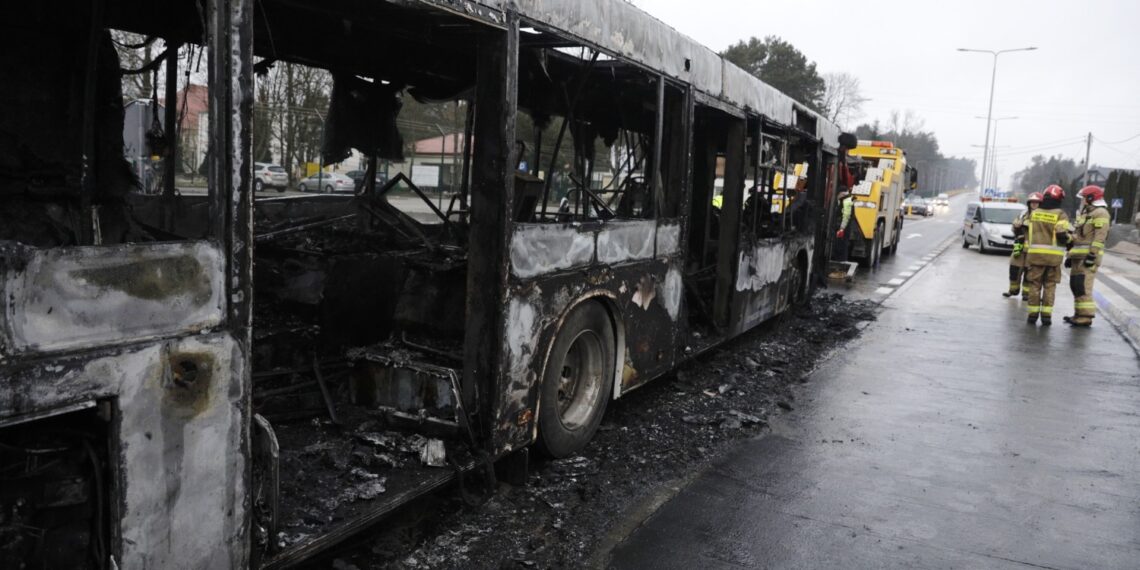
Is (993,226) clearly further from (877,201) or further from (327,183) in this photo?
(327,183)

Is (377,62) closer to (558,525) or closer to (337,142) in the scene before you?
(337,142)

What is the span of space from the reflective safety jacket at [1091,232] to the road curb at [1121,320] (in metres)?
1.14

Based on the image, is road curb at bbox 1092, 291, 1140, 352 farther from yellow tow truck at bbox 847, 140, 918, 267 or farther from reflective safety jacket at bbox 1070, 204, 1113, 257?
yellow tow truck at bbox 847, 140, 918, 267

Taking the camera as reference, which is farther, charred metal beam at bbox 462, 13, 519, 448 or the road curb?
the road curb

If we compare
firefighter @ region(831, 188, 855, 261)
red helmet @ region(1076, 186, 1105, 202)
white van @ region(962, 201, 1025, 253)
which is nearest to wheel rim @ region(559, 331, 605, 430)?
red helmet @ region(1076, 186, 1105, 202)

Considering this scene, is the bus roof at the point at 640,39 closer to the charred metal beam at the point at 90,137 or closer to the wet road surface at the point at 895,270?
the charred metal beam at the point at 90,137

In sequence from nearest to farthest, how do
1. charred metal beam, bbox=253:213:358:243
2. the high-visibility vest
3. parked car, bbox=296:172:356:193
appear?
1. charred metal beam, bbox=253:213:358:243
2. parked car, bbox=296:172:356:193
3. the high-visibility vest

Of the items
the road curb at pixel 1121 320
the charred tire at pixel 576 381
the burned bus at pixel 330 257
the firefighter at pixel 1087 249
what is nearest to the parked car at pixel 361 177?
the burned bus at pixel 330 257

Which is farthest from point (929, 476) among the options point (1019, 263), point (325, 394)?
point (1019, 263)

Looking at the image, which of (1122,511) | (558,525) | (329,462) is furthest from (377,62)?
(1122,511)

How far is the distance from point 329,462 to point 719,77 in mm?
4086

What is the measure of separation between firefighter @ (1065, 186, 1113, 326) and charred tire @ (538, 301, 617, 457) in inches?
337

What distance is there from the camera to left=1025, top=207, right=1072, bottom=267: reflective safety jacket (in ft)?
34.9

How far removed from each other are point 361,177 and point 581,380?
2.74 m
